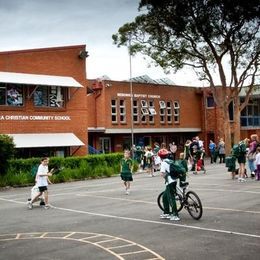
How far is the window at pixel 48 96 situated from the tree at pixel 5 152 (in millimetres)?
7448

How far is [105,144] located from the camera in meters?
43.4

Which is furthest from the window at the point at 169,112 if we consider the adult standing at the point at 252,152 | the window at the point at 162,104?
the adult standing at the point at 252,152

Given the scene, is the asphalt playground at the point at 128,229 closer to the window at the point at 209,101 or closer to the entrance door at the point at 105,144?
the entrance door at the point at 105,144

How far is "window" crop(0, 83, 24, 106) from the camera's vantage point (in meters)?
31.1

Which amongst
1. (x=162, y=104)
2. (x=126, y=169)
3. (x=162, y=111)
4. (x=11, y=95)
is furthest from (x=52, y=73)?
(x=126, y=169)

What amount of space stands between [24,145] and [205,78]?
19061mm

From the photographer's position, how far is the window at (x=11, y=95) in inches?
1226

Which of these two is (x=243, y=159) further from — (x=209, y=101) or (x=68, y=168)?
(x=209, y=101)

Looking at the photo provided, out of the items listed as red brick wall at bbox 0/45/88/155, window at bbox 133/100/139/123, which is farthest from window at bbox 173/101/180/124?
red brick wall at bbox 0/45/88/155

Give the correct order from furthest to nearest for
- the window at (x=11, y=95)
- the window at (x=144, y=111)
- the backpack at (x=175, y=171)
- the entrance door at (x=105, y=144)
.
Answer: the window at (x=144, y=111) → the entrance door at (x=105, y=144) → the window at (x=11, y=95) → the backpack at (x=175, y=171)

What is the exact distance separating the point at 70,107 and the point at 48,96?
1.84m

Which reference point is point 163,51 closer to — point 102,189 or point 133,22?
point 133,22

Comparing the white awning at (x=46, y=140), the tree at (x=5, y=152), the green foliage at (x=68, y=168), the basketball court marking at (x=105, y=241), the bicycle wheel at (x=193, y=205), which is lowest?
the basketball court marking at (x=105, y=241)

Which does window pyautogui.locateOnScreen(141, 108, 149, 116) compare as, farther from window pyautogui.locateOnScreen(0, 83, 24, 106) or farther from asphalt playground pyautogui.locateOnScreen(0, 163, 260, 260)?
asphalt playground pyautogui.locateOnScreen(0, 163, 260, 260)
